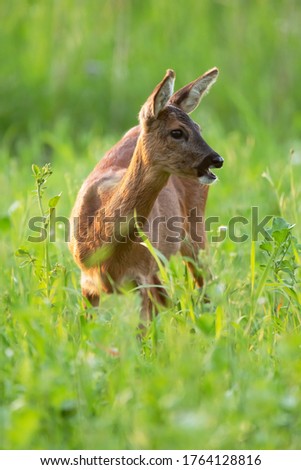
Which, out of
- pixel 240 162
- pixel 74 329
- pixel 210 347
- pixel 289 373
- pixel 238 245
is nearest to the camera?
pixel 289 373

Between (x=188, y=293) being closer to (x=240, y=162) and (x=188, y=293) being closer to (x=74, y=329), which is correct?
(x=74, y=329)

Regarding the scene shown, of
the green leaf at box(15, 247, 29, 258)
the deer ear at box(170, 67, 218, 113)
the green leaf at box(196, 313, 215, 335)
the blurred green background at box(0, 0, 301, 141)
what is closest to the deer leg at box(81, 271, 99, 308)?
the green leaf at box(15, 247, 29, 258)

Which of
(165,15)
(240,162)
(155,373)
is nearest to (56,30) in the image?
(165,15)

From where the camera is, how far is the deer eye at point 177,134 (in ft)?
15.1

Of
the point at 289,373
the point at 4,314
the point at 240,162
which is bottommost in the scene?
the point at 289,373

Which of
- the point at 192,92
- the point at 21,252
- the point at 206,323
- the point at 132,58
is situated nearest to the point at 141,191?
the point at 192,92

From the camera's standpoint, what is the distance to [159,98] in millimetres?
4617

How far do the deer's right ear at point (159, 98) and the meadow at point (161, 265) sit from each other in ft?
1.81

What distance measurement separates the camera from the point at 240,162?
7.60m

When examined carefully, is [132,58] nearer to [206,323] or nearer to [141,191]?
[141,191]

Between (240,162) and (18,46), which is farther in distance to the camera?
(18,46)

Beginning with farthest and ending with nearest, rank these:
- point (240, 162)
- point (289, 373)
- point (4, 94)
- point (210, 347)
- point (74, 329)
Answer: point (4, 94)
point (240, 162)
point (74, 329)
point (210, 347)
point (289, 373)

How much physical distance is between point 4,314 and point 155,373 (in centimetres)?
89

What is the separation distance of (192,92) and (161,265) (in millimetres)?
1087
